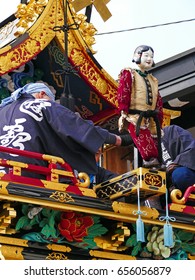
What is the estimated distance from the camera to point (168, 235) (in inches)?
286

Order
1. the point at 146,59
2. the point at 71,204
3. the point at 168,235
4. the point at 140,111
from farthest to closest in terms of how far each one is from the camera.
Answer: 1. the point at 146,59
2. the point at 140,111
3. the point at 168,235
4. the point at 71,204

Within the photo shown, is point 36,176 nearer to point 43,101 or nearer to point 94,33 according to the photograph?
point 43,101

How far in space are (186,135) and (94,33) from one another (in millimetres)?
1210

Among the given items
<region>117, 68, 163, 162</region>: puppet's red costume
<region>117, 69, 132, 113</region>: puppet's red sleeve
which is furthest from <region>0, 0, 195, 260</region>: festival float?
<region>117, 69, 132, 113</region>: puppet's red sleeve

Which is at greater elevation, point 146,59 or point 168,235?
point 146,59

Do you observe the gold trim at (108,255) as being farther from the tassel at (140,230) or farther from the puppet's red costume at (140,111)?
the puppet's red costume at (140,111)

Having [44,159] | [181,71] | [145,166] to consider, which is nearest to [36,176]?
[44,159]

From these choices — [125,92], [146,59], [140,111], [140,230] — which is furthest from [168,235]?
[146,59]

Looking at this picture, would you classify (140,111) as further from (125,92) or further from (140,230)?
(140,230)

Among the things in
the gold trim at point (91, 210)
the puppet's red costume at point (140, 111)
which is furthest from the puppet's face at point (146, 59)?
the gold trim at point (91, 210)

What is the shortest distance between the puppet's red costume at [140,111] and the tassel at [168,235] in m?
Answer: 0.58

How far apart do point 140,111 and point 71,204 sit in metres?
1.00

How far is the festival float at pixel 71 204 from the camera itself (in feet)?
23.1

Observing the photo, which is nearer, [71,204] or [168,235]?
[71,204]
